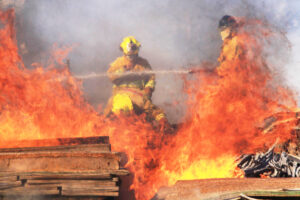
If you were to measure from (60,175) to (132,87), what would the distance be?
298 inches

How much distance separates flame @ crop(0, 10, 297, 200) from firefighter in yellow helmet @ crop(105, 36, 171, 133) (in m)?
0.92

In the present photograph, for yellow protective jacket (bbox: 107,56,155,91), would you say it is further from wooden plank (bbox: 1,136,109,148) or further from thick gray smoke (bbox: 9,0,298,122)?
wooden plank (bbox: 1,136,109,148)

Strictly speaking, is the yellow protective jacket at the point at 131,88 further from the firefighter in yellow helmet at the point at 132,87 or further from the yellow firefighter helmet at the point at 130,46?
the yellow firefighter helmet at the point at 130,46

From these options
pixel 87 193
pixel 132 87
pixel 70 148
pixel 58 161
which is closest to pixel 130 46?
pixel 132 87

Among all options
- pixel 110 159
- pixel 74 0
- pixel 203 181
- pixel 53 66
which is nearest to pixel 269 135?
pixel 203 181

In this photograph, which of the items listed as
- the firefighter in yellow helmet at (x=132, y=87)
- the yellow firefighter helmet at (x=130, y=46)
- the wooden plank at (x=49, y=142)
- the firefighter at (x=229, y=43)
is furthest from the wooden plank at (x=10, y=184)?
the yellow firefighter helmet at (x=130, y=46)

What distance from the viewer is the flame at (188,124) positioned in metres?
6.41

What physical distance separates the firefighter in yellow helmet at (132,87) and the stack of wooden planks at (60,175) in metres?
6.28

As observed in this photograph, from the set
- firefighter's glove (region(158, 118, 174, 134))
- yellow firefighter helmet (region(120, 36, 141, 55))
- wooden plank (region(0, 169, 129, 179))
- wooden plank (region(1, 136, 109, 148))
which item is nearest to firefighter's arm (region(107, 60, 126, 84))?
yellow firefighter helmet (region(120, 36, 141, 55))

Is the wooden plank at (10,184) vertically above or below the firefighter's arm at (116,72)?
below

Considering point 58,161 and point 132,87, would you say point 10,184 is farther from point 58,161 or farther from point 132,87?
point 132,87

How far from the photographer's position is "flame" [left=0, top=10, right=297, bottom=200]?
641cm

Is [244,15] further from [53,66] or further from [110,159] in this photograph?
[110,159]

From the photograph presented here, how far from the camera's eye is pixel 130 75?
37.8 ft
